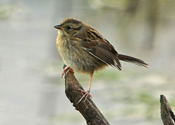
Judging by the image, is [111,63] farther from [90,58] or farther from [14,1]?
[14,1]

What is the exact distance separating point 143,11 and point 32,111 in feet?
5.66

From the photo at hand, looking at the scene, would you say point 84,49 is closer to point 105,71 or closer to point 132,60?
point 132,60

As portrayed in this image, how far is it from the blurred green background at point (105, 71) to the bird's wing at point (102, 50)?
41.0 inches

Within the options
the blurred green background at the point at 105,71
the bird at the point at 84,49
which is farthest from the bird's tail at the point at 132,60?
the blurred green background at the point at 105,71

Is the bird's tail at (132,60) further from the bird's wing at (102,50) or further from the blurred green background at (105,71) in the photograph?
the blurred green background at (105,71)

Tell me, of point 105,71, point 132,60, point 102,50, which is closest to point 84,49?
point 102,50

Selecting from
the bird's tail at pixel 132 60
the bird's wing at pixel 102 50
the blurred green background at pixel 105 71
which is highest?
the blurred green background at pixel 105 71

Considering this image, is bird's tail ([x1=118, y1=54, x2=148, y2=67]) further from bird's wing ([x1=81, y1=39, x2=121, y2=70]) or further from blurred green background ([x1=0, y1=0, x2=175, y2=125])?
blurred green background ([x1=0, y1=0, x2=175, y2=125])

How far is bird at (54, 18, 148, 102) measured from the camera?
3.96 meters

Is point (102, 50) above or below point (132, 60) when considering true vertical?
above

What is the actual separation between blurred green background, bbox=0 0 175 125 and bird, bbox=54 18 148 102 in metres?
1.05

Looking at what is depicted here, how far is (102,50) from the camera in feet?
13.3

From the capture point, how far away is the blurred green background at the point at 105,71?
5.67m

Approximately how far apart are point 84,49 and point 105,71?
2.13 m
